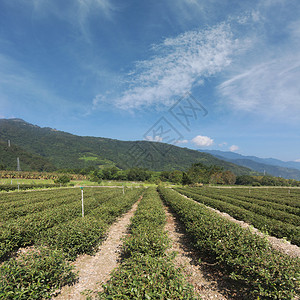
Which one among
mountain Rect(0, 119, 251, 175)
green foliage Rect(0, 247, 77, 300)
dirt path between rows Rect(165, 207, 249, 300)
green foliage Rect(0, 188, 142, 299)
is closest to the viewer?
green foliage Rect(0, 247, 77, 300)

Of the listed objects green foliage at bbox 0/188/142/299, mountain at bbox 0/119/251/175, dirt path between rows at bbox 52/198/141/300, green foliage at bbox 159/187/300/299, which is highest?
mountain at bbox 0/119/251/175

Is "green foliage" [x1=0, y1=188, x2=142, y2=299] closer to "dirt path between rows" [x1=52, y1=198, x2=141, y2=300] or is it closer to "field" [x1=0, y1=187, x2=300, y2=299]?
"field" [x1=0, y1=187, x2=300, y2=299]

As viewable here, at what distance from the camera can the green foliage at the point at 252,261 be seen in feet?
10.3

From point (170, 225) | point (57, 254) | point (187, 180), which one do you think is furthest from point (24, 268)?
point (187, 180)

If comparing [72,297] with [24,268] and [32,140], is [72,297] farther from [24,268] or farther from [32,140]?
[32,140]

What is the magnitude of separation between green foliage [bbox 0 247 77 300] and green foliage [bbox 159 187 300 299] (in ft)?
14.4

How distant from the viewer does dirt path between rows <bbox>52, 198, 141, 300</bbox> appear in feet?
13.5

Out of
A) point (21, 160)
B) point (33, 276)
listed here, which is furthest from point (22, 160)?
point (33, 276)

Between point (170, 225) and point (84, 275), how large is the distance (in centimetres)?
658

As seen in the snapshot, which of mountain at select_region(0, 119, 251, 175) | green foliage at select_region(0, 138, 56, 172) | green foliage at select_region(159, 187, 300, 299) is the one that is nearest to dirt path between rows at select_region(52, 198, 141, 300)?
green foliage at select_region(159, 187, 300, 299)

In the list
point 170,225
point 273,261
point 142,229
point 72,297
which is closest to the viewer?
point 273,261

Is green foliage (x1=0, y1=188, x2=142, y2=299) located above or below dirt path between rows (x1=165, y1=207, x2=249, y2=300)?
above

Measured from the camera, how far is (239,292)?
411 centimetres

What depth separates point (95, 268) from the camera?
17.4 ft
